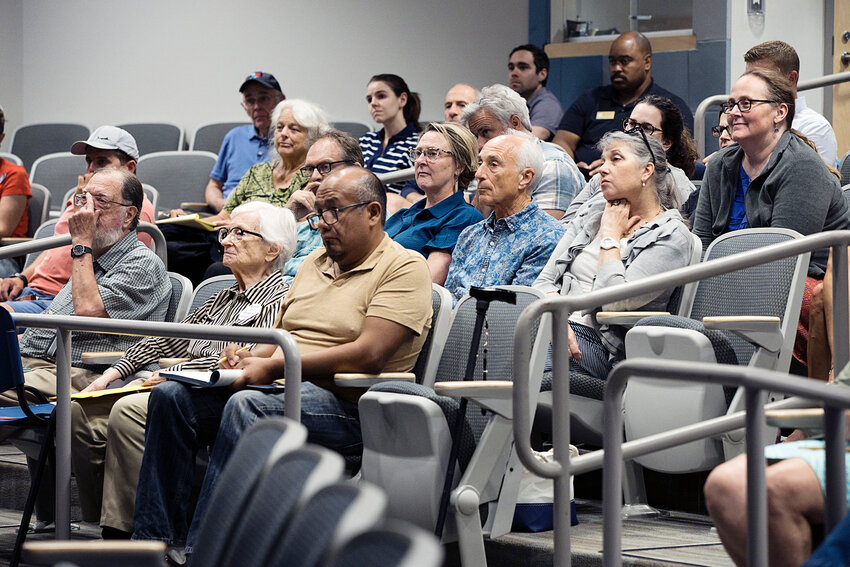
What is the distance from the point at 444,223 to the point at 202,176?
2620 millimetres

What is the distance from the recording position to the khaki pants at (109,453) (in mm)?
3176

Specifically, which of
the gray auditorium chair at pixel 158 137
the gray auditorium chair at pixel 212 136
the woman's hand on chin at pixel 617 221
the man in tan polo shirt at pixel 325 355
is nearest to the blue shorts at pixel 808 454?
the man in tan polo shirt at pixel 325 355

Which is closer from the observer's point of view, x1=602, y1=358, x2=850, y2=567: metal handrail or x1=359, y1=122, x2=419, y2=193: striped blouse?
x1=602, y1=358, x2=850, y2=567: metal handrail

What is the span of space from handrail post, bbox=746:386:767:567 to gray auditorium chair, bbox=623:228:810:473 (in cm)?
114

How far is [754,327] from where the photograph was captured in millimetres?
2883

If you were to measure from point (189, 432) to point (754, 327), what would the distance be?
148cm

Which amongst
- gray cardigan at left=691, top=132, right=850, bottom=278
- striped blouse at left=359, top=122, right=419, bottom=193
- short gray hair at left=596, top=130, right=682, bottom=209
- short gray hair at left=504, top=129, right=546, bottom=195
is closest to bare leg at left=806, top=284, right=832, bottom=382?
gray cardigan at left=691, top=132, right=850, bottom=278

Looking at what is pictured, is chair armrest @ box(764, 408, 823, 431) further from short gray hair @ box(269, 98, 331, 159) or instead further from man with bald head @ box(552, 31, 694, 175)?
man with bald head @ box(552, 31, 694, 175)

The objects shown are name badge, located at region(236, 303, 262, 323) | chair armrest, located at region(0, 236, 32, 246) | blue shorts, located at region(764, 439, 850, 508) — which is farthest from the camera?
chair armrest, located at region(0, 236, 32, 246)

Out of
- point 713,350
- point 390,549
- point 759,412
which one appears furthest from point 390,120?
point 390,549

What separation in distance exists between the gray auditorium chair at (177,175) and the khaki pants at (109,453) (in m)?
3.08

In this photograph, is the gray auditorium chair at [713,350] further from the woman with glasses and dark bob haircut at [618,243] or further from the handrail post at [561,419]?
the handrail post at [561,419]

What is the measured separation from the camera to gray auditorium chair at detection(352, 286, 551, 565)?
2854mm

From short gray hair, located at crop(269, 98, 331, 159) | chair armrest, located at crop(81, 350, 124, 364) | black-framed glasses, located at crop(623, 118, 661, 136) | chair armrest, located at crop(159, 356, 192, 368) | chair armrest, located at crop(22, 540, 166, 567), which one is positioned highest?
short gray hair, located at crop(269, 98, 331, 159)
